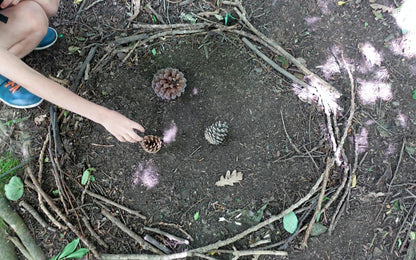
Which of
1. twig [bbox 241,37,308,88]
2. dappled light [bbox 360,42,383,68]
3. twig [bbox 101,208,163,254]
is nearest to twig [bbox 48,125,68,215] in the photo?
twig [bbox 101,208,163,254]

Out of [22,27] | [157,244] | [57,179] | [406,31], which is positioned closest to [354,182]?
[406,31]

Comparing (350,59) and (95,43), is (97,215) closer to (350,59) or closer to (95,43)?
(95,43)

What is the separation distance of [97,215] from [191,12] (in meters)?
1.84

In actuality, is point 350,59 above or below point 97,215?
above

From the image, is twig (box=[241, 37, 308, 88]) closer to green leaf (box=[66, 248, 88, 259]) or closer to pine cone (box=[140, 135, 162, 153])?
pine cone (box=[140, 135, 162, 153])

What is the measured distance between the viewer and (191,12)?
257 centimetres

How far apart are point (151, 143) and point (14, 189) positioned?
1.15 meters

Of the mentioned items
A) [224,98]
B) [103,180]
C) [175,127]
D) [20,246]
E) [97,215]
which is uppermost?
[224,98]

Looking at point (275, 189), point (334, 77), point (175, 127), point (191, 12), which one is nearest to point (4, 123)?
point (175, 127)

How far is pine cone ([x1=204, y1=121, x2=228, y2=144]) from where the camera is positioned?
7.38 ft

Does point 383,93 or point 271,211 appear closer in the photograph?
point 271,211

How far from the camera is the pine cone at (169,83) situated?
232cm

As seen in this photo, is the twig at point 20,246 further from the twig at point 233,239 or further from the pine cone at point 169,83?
the pine cone at point 169,83

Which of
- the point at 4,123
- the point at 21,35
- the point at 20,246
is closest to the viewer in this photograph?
the point at 21,35
